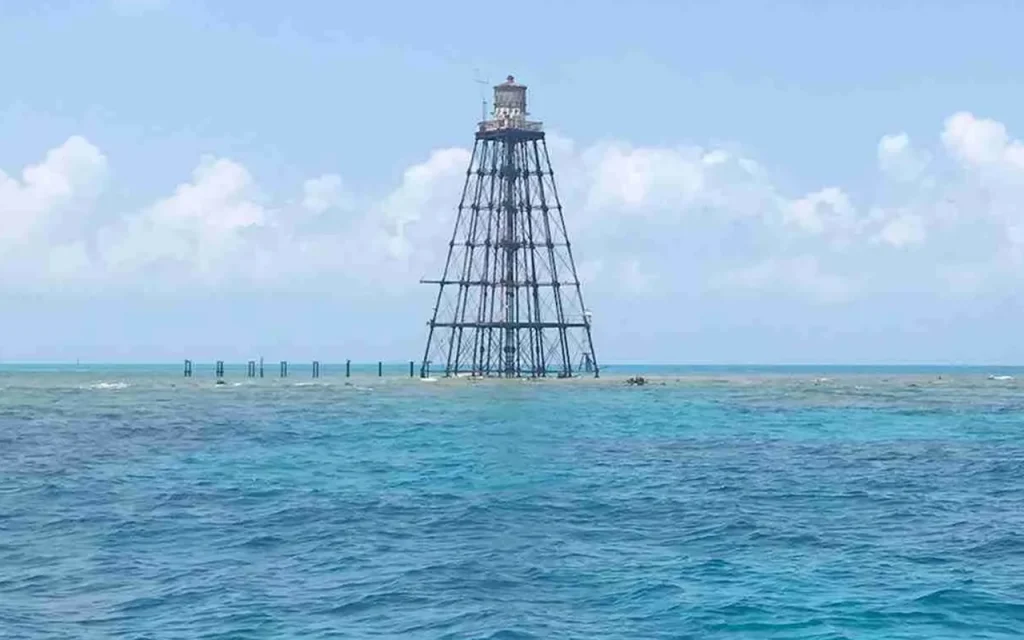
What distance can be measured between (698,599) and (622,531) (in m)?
6.98

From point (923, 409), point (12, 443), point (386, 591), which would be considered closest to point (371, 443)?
point (12, 443)

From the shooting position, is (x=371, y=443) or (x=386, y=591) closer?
(x=386, y=591)

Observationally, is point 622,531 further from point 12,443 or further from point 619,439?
point 12,443

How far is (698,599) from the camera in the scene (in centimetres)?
2142

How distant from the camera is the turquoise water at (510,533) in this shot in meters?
20.4

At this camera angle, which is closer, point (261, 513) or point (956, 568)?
point (956, 568)

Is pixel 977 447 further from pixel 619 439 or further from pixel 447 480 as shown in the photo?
pixel 447 480

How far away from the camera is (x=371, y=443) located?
167ft

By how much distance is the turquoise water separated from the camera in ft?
66.9

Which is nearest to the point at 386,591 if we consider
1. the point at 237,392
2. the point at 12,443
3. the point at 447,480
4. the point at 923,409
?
the point at 447,480

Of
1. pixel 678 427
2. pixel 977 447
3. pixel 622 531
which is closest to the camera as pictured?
pixel 622 531

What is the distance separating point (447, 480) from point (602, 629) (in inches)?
721

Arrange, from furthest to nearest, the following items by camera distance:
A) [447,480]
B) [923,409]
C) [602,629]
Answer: [923,409] → [447,480] → [602,629]

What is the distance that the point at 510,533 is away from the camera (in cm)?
2803
